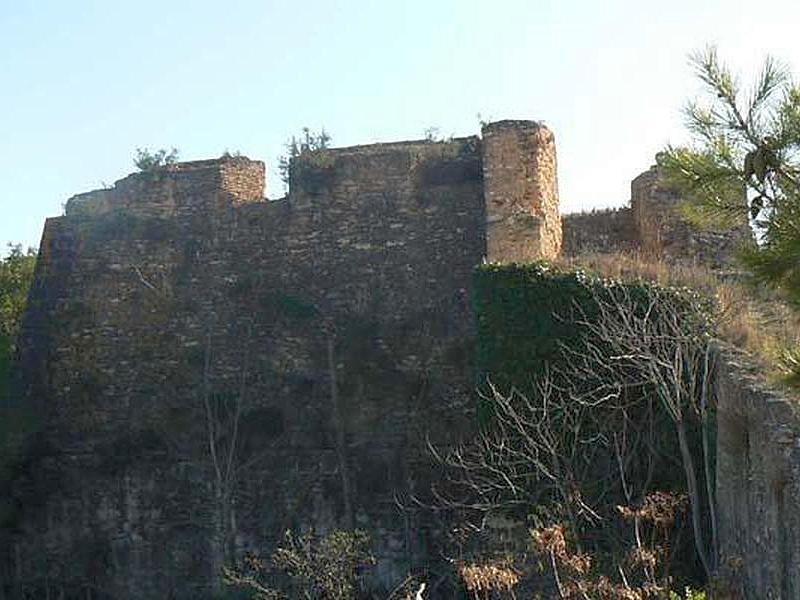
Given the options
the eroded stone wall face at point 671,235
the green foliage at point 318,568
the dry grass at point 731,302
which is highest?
the eroded stone wall face at point 671,235

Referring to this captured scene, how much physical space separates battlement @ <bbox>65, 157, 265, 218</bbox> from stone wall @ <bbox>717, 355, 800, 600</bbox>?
939 cm

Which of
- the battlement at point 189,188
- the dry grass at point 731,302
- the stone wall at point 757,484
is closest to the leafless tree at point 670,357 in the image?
the dry grass at point 731,302

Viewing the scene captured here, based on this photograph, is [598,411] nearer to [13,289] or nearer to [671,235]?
[671,235]

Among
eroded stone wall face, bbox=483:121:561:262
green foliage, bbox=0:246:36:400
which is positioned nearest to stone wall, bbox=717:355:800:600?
eroded stone wall face, bbox=483:121:561:262

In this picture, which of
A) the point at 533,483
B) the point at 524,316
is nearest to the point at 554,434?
the point at 533,483

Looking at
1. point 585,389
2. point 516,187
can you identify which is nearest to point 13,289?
point 516,187

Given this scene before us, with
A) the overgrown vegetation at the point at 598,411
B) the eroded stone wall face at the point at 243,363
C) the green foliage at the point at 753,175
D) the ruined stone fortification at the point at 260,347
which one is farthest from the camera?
the eroded stone wall face at the point at 243,363

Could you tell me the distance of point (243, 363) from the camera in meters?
17.2

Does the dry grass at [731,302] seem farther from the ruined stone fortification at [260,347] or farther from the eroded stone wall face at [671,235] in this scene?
the ruined stone fortification at [260,347]

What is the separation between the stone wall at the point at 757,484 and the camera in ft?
25.8

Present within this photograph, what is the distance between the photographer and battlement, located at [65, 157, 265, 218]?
17906mm

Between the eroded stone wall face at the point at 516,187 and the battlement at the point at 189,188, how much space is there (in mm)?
4055

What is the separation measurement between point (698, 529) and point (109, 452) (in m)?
9.36

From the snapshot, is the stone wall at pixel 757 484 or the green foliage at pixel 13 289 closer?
the stone wall at pixel 757 484
